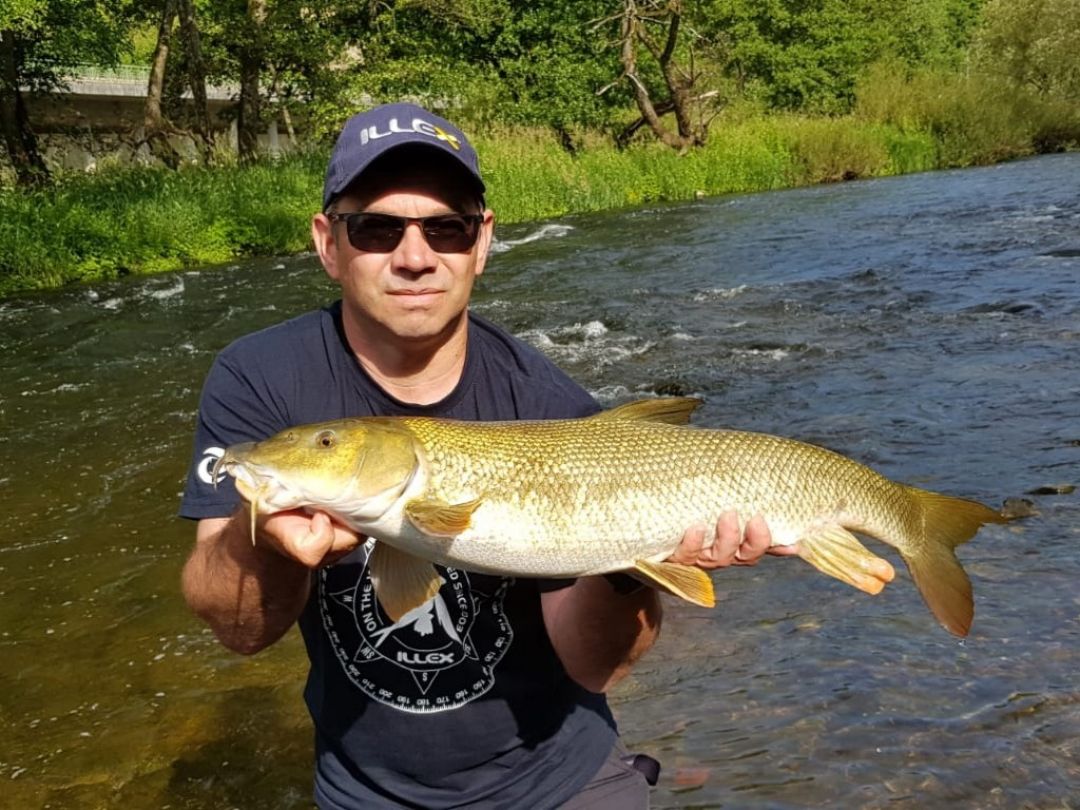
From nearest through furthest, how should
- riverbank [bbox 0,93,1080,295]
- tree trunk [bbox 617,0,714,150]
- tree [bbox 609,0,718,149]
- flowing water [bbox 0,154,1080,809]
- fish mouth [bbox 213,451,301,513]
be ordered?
fish mouth [bbox 213,451,301,513] → flowing water [bbox 0,154,1080,809] → riverbank [bbox 0,93,1080,295] → tree trunk [bbox 617,0,714,150] → tree [bbox 609,0,718,149]

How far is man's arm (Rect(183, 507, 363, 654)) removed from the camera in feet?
6.38

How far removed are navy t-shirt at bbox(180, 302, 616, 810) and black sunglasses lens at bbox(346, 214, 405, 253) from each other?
0.22m

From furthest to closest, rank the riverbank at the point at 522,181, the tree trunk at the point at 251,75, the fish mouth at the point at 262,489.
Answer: the tree trunk at the point at 251,75 < the riverbank at the point at 522,181 < the fish mouth at the point at 262,489

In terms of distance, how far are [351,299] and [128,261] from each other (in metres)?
15.6

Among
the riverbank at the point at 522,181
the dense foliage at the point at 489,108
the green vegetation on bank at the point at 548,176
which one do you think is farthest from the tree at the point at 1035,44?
the riverbank at the point at 522,181

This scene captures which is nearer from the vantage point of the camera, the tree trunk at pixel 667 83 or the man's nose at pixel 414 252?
the man's nose at pixel 414 252

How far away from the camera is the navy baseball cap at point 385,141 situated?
92.7 inches

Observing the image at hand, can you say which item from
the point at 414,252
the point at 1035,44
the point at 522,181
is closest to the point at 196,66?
the point at 522,181

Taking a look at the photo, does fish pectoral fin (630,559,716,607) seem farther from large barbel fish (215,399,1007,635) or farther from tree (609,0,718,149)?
tree (609,0,718,149)

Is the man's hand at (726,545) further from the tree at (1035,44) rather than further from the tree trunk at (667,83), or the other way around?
the tree at (1035,44)

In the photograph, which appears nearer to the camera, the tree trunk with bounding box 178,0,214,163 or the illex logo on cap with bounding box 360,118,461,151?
the illex logo on cap with bounding box 360,118,461,151

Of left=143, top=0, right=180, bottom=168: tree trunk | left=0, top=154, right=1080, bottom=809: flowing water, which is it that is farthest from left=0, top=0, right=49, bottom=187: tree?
left=0, top=154, right=1080, bottom=809: flowing water

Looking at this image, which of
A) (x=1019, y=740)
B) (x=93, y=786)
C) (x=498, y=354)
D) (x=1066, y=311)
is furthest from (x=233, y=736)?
(x=1066, y=311)

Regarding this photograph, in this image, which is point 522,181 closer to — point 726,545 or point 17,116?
point 17,116
